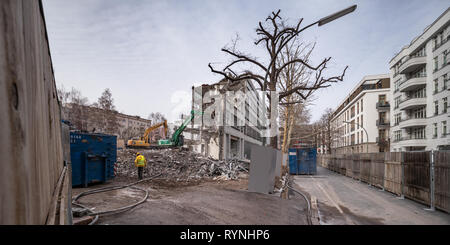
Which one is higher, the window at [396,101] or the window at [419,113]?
the window at [396,101]

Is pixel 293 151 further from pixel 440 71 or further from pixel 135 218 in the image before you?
pixel 440 71

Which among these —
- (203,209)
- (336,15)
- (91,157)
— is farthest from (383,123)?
(91,157)

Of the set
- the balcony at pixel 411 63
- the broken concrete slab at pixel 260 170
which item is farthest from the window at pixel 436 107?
the broken concrete slab at pixel 260 170

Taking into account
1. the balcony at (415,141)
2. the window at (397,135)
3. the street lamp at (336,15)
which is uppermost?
the street lamp at (336,15)

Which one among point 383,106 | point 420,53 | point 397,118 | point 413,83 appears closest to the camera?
point 413,83

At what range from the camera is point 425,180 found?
9047 mm

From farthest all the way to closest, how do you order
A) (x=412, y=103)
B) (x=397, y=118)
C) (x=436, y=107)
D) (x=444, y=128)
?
1. (x=397, y=118)
2. (x=412, y=103)
3. (x=436, y=107)
4. (x=444, y=128)

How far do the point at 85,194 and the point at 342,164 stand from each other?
74.9 feet

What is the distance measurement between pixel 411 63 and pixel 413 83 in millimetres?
3013

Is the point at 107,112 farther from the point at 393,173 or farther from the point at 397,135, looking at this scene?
the point at 397,135

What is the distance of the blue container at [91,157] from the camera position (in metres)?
9.95

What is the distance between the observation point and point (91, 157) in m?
10.4

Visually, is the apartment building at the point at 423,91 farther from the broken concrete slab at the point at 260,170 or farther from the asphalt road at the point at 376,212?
the broken concrete slab at the point at 260,170

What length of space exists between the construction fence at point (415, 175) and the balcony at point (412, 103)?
2819 centimetres
